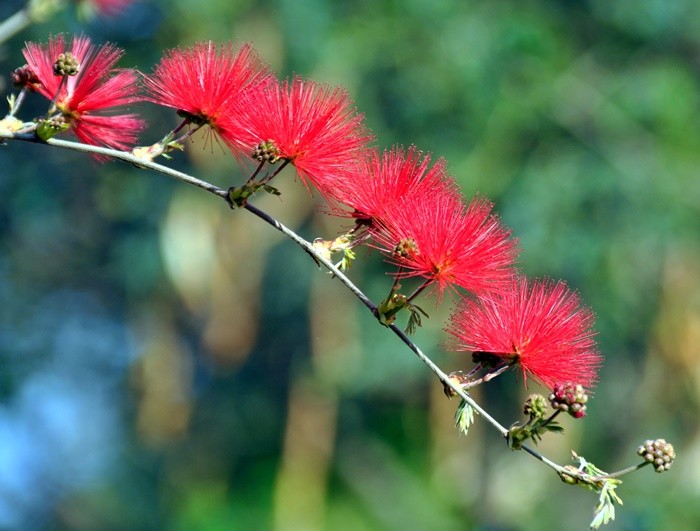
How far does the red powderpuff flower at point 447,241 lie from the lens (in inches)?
126

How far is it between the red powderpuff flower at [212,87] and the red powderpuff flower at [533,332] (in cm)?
85

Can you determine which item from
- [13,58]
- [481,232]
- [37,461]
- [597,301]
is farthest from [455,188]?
[37,461]

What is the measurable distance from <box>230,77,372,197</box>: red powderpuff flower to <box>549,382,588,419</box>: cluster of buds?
87 centimetres

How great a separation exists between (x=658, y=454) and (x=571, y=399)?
0.99 ft

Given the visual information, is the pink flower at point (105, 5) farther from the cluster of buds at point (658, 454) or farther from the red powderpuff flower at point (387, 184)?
the cluster of buds at point (658, 454)

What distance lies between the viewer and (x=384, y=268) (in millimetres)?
19219

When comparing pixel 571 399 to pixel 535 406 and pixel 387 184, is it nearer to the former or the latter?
pixel 535 406

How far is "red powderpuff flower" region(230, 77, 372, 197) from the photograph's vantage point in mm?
3328

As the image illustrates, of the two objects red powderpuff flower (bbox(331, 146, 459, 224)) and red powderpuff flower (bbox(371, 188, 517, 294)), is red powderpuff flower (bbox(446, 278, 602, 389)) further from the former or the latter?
red powderpuff flower (bbox(331, 146, 459, 224))

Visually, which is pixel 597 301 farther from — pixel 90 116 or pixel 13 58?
pixel 90 116

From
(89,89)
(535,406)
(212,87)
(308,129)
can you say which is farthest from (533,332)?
(89,89)

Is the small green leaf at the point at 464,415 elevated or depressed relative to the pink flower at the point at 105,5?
depressed

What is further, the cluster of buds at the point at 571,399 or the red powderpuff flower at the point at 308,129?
the red powderpuff flower at the point at 308,129

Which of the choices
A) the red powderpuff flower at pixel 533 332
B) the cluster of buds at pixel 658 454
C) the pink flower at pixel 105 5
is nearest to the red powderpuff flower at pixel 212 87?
the red powderpuff flower at pixel 533 332
